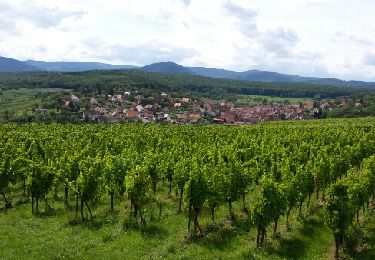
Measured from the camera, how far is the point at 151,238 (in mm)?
38531

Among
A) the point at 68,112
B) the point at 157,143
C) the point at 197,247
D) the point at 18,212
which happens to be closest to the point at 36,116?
the point at 68,112

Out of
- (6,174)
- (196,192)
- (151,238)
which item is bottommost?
(151,238)

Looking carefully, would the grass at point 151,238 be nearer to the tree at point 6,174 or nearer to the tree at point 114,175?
the tree at point 6,174

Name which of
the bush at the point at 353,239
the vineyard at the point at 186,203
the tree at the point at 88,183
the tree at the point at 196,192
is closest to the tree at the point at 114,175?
the vineyard at the point at 186,203

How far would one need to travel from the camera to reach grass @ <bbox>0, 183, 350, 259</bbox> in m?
35.3

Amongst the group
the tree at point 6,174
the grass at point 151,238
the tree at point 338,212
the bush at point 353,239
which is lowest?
the grass at point 151,238

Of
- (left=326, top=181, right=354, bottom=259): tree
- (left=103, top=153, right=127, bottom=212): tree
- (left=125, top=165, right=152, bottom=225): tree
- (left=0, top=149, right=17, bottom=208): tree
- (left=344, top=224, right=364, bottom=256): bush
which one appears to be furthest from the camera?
(left=0, top=149, right=17, bottom=208): tree

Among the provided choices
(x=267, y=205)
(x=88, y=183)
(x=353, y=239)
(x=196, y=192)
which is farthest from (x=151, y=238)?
(x=353, y=239)

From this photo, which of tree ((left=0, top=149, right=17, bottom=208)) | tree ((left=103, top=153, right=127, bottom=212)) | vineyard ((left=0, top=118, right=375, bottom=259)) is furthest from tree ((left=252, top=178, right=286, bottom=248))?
tree ((left=0, top=149, right=17, bottom=208))

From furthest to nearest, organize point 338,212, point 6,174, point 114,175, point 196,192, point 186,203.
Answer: point 6,174
point 114,175
point 186,203
point 196,192
point 338,212

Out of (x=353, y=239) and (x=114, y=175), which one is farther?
(x=114, y=175)

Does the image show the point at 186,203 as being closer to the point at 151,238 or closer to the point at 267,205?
the point at 151,238

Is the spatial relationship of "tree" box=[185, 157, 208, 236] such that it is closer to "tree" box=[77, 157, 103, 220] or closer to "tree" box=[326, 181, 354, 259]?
"tree" box=[77, 157, 103, 220]

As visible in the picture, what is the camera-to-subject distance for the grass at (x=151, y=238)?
35281 mm
